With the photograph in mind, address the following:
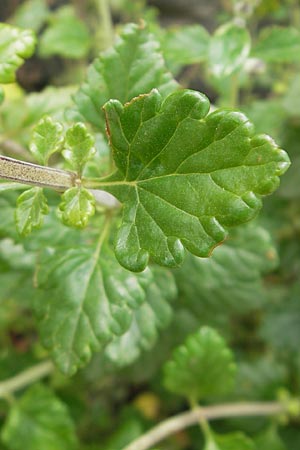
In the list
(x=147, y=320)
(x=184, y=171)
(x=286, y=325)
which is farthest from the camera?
(x=286, y=325)

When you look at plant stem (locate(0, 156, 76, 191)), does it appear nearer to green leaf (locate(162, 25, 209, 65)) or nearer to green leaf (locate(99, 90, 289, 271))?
green leaf (locate(99, 90, 289, 271))

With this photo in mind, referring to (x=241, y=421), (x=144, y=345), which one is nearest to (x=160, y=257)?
(x=144, y=345)

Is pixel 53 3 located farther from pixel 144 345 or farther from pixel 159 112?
pixel 159 112

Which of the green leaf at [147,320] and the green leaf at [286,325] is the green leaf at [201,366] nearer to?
the green leaf at [147,320]

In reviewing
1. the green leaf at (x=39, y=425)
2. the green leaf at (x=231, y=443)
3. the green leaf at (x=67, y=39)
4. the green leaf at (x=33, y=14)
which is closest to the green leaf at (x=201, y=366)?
the green leaf at (x=231, y=443)

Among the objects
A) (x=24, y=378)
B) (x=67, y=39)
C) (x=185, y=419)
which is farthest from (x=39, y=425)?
(x=67, y=39)

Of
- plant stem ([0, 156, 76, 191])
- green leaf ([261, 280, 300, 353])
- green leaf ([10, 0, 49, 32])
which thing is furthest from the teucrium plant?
green leaf ([10, 0, 49, 32])

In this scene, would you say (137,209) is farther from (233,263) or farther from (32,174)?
(233,263)
